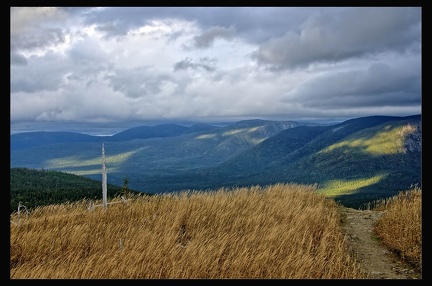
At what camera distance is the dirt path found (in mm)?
10766

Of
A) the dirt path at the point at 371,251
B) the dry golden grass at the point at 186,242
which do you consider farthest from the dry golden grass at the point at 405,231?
the dry golden grass at the point at 186,242

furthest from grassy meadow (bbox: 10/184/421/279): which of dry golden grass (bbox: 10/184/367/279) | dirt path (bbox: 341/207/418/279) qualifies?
dirt path (bbox: 341/207/418/279)

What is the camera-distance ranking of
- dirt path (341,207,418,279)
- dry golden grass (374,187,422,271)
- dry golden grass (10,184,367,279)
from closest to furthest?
dry golden grass (10,184,367,279), dirt path (341,207,418,279), dry golden grass (374,187,422,271)

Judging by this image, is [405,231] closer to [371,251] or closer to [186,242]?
[371,251]

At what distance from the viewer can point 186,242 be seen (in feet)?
40.2

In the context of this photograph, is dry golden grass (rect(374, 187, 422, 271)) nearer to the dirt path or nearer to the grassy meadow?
the grassy meadow

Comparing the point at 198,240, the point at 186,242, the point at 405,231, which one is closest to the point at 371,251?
the point at 405,231

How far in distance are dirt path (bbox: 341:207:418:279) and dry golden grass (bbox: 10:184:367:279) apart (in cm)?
48

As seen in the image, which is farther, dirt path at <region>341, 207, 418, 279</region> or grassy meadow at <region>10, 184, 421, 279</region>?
dirt path at <region>341, 207, 418, 279</region>

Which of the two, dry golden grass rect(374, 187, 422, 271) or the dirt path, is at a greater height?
dry golden grass rect(374, 187, 422, 271)

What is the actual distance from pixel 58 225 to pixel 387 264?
10.1 metres

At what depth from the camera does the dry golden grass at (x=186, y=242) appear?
33.2 ft

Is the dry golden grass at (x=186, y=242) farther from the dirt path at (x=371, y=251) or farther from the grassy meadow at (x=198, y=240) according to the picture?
the dirt path at (x=371, y=251)

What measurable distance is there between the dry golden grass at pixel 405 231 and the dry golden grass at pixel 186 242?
1.45 meters
